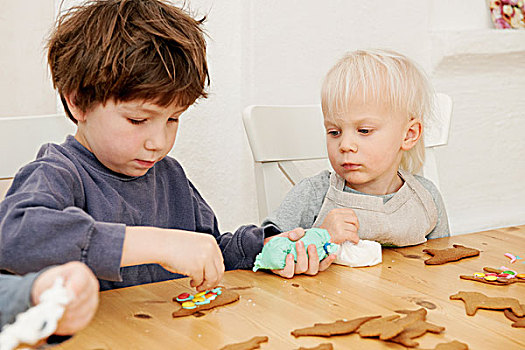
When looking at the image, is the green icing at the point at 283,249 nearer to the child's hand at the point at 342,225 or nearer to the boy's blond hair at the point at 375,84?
the child's hand at the point at 342,225

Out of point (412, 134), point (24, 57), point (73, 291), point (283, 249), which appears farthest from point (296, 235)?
point (24, 57)

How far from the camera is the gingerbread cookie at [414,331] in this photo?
67 centimetres

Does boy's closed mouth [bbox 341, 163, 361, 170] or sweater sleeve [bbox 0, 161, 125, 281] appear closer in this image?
sweater sleeve [bbox 0, 161, 125, 281]

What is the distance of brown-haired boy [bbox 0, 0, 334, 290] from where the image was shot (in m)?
0.72

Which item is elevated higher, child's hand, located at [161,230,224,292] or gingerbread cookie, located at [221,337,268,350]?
child's hand, located at [161,230,224,292]

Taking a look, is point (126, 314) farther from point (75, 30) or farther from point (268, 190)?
point (268, 190)

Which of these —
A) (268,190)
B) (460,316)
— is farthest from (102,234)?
(268,190)

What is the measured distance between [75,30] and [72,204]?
11.5 inches

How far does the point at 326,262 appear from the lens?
3.20ft

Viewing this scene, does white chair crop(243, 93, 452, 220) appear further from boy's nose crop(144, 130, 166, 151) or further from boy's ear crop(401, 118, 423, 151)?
boy's nose crop(144, 130, 166, 151)

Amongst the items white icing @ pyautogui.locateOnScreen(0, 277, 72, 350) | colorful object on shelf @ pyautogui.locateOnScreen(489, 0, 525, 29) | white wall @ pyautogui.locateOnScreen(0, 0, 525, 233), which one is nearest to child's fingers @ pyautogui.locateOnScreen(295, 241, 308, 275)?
white icing @ pyautogui.locateOnScreen(0, 277, 72, 350)

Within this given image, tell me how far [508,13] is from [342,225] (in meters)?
1.88

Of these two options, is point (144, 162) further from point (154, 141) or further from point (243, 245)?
point (243, 245)

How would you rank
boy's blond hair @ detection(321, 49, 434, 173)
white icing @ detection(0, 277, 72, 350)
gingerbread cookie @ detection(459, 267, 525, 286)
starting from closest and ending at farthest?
white icing @ detection(0, 277, 72, 350)
gingerbread cookie @ detection(459, 267, 525, 286)
boy's blond hair @ detection(321, 49, 434, 173)
